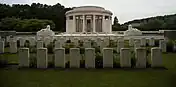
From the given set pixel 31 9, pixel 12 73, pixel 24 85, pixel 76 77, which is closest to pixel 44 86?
pixel 24 85

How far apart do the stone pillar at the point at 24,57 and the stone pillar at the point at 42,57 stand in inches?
19.3

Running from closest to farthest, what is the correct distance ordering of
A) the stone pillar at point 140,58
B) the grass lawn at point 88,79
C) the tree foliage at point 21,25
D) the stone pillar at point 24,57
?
the grass lawn at point 88,79
the stone pillar at point 24,57
the stone pillar at point 140,58
the tree foliage at point 21,25

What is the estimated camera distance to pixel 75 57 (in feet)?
32.7

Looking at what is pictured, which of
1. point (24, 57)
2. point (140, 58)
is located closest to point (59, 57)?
point (24, 57)

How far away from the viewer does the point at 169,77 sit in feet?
26.3

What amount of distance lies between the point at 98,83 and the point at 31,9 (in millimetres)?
61372

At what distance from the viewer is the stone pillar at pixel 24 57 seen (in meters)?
9.88

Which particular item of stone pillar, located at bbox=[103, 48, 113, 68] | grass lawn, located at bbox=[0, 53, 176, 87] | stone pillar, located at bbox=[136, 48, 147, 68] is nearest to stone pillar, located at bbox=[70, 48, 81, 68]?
grass lawn, located at bbox=[0, 53, 176, 87]

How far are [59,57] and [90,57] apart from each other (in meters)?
1.32

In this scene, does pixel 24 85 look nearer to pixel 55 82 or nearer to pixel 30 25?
pixel 55 82

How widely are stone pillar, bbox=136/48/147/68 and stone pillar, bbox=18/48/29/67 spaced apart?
4.68 meters

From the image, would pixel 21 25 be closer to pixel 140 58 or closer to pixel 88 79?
pixel 140 58

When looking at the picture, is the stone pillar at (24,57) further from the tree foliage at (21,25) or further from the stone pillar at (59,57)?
the tree foliage at (21,25)

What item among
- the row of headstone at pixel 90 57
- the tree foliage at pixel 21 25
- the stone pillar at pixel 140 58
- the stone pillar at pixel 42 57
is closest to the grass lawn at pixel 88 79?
the stone pillar at pixel 42 57
